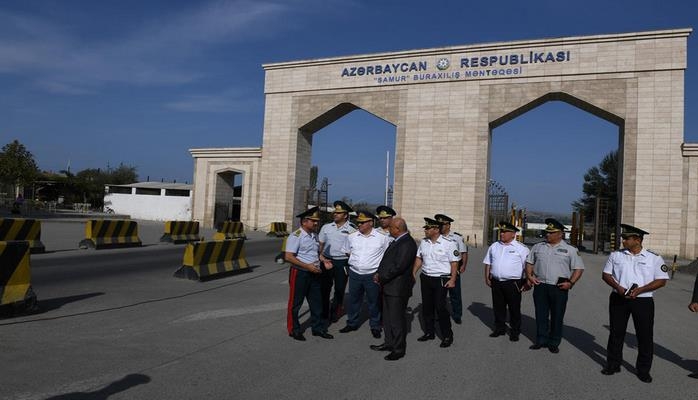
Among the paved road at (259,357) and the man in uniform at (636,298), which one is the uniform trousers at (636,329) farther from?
the paved road at (259,357)

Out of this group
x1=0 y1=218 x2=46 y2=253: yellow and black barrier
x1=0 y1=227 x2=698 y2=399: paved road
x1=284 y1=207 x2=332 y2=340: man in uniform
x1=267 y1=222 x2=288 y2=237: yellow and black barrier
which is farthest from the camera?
x1=267 y1=222 x2=288 y2=237: yellow and black barrier

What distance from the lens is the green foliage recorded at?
4516 centimetres

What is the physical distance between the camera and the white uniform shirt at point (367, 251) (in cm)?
714

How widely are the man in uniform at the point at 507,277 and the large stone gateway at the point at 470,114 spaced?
2202 cm

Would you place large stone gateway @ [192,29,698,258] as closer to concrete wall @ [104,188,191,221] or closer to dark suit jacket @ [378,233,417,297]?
concrete wall @ [104,188,191,221]

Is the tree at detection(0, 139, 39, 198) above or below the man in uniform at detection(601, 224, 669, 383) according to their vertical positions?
above

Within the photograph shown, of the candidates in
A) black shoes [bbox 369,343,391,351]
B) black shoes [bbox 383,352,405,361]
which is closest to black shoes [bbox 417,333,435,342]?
black shoes [bbox 369,343,391,351]

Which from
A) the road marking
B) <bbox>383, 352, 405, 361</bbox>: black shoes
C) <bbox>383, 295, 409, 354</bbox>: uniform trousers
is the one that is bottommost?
the road marking

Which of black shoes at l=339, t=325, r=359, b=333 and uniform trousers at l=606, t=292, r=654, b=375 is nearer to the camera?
uniform trousers at l=606, t=292, r=654, b=375

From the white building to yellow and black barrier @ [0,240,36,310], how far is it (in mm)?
37860

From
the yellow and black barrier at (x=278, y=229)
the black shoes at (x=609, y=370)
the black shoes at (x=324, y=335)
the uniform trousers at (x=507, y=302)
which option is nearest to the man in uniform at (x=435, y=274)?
the uniform trousers at (x=507, y=302)

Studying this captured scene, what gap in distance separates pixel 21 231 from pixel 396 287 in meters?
13.0

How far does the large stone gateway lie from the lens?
26.1 m

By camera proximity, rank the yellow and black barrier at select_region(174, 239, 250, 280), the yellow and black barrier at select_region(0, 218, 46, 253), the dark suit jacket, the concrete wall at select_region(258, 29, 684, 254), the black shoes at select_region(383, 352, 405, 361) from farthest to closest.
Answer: the concrete wall at select_region(258, 29, 684, 254), the yellow and black barrier at select_region(0, 218, 46, 253), the yellow and black barrier at select_region(174, 239, 250, 280), the dark suit jacket, the black shoes at select_region(383, 352, 405, 361)
